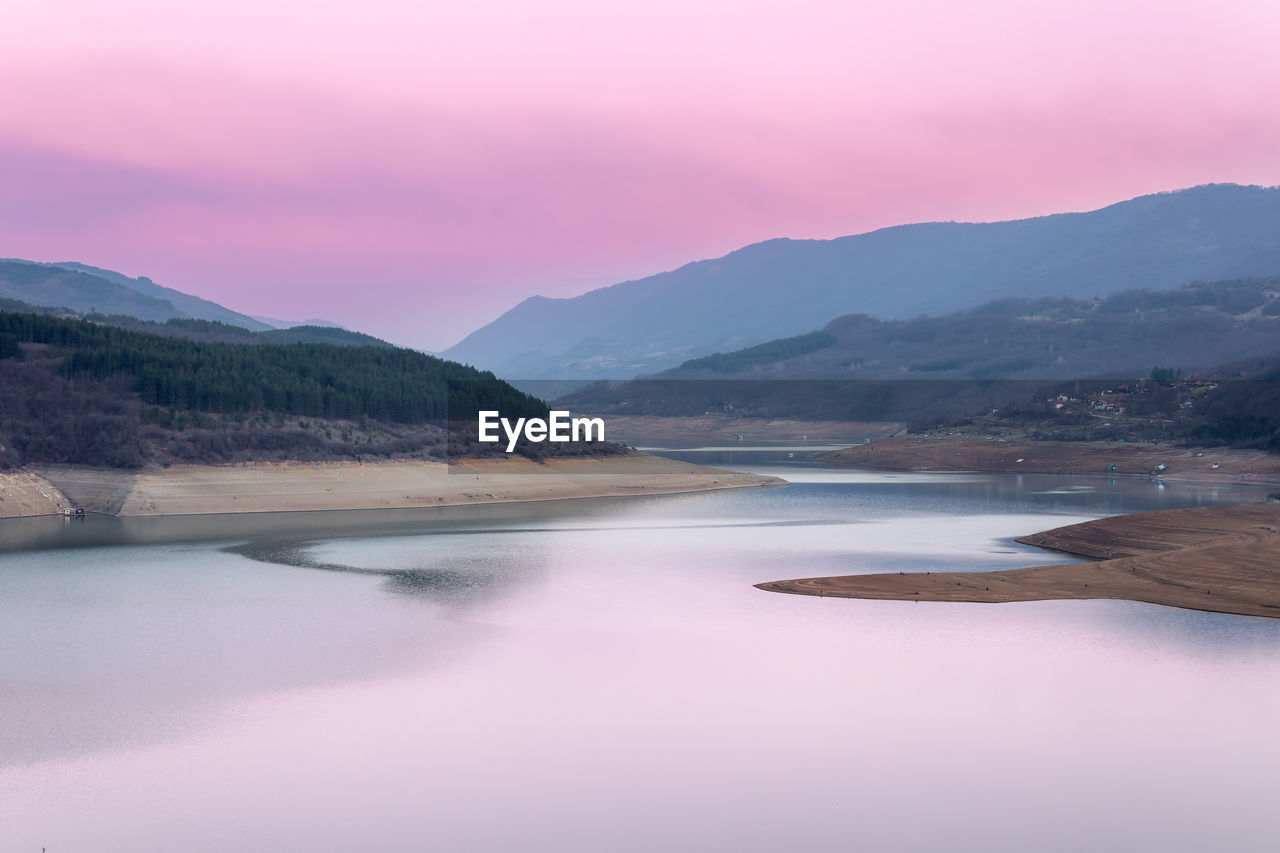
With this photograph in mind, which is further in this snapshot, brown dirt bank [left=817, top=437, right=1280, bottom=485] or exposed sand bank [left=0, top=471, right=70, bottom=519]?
brown dirt bank [left=817, top=437, right=1280, bottom=485]

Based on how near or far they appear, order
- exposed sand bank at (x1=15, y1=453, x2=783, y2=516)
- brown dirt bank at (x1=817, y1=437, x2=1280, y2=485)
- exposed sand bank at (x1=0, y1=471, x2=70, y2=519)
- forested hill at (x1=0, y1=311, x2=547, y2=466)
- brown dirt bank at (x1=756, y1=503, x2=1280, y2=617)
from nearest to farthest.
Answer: brown dirt bank at (x1=756, y1=503, x2=1280, y2=617) → exposed sand bank at (x1=0, y1=471, x2=70, y2=519) → exposed sand bank at (x1=15, y1=453, x2=783, y2=516) → forested hill at (x1=0, y1=311, x2=547, y2=466) → brown dirt bank at (x1=817, y1=437, x2=1280, y2=485)

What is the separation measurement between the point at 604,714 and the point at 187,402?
73015 mm

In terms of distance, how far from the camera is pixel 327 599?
45.5 m

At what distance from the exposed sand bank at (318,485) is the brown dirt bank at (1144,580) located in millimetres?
45906

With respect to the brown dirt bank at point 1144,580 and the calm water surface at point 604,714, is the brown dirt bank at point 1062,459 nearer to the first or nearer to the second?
the brown dirt bank at point 1144,580

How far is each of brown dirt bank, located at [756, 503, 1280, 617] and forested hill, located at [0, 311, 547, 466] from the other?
179ft

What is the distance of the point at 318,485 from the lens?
86.0 metres

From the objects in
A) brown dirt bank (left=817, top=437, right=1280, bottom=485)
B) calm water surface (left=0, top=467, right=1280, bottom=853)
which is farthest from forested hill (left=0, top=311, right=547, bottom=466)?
brown dirt bank (left=817, top=437, right=1280, bottom=485)

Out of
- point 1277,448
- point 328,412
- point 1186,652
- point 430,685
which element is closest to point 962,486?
point 1277,448

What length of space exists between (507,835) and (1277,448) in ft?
371

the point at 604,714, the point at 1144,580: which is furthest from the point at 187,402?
the point at 604,714

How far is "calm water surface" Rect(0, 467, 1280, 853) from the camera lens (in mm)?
21766

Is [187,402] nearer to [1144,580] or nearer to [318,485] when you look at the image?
[318,485]

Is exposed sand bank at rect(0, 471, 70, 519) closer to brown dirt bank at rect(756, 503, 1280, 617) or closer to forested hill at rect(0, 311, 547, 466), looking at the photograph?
forested hill at rect(0, 311, 547, 466)
